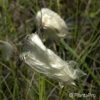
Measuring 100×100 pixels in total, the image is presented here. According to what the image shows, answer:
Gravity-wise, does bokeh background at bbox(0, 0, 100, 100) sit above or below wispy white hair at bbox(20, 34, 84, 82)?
below

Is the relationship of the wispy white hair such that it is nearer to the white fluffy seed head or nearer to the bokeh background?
the bokeh background

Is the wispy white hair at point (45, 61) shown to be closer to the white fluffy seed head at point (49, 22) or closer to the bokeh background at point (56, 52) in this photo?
the bokeh background at point (56, 52)

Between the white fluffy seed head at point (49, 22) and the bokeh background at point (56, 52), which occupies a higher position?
the white fluffy seed head at point (49, 22)

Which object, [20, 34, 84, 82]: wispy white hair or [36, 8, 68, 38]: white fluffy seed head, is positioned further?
[36, 8, 68, 38]: white fluffy seed head

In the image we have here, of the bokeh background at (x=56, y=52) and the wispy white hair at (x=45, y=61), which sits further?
the bokeh background at (x=56, y=52)

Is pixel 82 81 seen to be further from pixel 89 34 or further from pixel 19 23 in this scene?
pixel 19 23

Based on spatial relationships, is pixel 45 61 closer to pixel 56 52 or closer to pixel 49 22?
pixel 49 22

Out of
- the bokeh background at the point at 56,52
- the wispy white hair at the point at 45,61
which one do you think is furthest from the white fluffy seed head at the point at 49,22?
the wispy white hair at the point at 45,61

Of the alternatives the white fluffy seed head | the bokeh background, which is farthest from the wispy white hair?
the white fluffy seed head

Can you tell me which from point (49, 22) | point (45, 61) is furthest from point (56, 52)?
point (45, 61)
